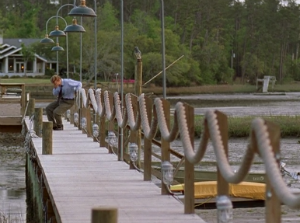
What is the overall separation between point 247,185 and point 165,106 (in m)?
7.95

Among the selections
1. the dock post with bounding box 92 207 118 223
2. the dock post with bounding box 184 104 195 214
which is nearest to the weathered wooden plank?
the dock post with bounding box 184 104 195 214

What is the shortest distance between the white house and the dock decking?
84.7m

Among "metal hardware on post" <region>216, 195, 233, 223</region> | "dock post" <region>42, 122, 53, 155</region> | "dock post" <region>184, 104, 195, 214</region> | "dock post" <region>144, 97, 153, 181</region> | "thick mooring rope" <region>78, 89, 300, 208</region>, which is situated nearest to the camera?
"thick mooring rope" <region>78, 89, 300, 208</region>

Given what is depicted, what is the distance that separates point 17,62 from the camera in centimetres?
10338

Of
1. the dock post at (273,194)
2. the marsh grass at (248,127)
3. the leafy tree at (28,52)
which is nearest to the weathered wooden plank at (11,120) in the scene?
the marsh grass at (248,127)

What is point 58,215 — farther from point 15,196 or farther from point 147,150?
point 15,196

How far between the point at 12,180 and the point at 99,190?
45.2 feet

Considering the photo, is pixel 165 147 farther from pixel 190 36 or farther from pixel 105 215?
pixel 190 36

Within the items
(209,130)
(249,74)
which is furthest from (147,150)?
(249,74)

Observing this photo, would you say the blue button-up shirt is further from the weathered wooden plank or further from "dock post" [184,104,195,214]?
"dock post" [184,104,195,214]

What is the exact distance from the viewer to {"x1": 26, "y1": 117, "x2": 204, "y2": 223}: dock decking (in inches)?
368

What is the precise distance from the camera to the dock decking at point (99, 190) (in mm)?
9359

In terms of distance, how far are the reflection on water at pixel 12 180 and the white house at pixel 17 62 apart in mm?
62898

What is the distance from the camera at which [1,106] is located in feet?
114
